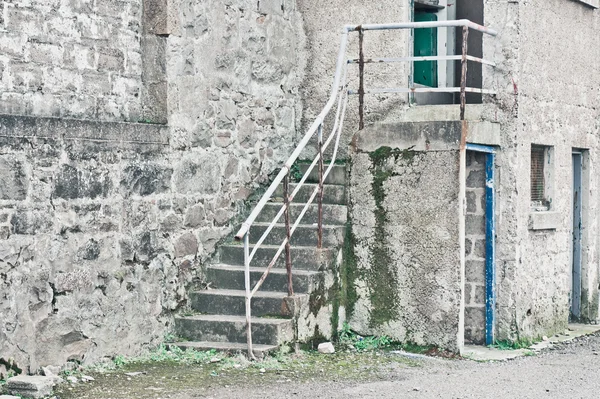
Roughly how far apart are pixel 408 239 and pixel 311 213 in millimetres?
1024

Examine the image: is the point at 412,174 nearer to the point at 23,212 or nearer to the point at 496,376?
the point at 496,376

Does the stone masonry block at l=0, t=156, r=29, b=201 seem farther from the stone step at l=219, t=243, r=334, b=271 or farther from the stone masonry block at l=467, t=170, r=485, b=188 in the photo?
A: the stone masonry block at l=467, t=170, r=485, b=188

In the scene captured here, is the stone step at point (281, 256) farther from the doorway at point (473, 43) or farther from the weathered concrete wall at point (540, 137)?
the doorway at point (473, 43)

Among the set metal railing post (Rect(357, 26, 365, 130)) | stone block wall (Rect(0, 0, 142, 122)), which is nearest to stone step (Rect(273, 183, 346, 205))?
metal railing post (Rect(357, 26, 365, 130))

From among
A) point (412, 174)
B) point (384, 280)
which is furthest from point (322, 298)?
point (412, 174)

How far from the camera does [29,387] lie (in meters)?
7.39

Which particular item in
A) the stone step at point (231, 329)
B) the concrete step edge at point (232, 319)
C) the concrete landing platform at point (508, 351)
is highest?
the concrete step edge at point (232, 319)

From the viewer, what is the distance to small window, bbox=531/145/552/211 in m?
11.5

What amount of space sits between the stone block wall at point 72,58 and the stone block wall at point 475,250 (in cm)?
347

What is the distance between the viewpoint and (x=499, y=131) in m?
10.6

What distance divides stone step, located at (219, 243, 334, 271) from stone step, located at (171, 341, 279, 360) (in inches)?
40.6

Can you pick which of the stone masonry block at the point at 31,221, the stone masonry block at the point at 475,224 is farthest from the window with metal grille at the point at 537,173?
the stone masonry block at the point at 31,221

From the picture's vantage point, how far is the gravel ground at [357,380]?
25.4ft

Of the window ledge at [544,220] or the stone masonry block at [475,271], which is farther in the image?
the window ledge at [544,220]
